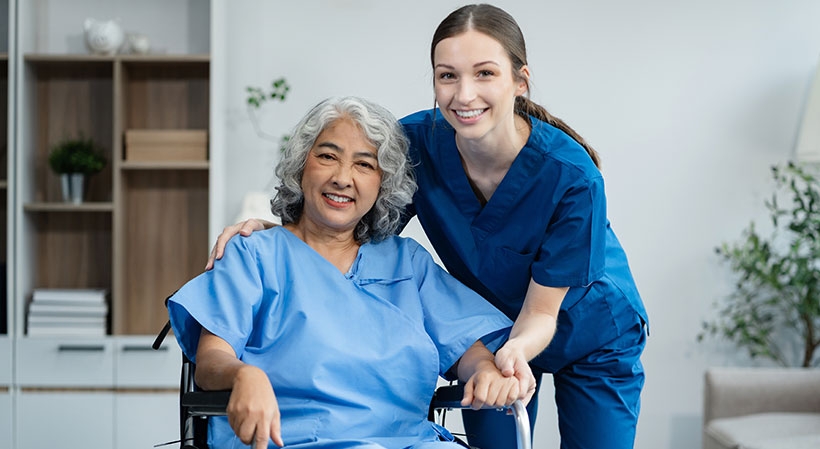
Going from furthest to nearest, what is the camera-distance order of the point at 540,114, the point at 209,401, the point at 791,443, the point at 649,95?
the point at 649,95 < the point at 791,443 < the point at 540,114 < the point at 209,401

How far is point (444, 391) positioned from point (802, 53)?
2.66 m

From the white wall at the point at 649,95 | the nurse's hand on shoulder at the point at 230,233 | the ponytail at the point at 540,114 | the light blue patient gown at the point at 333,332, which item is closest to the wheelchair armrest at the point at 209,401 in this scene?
the light blue patient gown at the point at 333,332

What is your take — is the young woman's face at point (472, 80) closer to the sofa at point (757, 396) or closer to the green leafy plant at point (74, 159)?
the sofa at point (757, 396)

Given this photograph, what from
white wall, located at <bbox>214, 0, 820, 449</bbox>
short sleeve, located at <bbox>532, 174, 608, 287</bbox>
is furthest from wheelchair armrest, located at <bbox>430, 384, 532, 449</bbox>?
white wall, located at <bbox>214, 0, 820, 449</bbox>

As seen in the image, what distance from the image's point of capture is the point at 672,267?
3.51 meters

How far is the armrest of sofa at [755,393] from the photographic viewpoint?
9.55 feet

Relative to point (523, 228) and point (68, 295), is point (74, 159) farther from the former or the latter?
point (523, 228)

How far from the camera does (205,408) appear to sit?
1.35 metres

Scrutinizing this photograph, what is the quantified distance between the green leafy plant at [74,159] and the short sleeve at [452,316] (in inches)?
75.5

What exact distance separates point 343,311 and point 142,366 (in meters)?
1.81

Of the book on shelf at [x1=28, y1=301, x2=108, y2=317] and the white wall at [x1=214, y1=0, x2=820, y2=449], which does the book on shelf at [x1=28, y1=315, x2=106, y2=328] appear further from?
the white wall at [x1=214, y1=0, x2=820, y2=449]

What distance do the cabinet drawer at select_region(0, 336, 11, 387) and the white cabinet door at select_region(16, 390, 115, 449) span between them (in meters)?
0.08

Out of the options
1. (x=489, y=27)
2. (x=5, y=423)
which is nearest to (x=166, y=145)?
(x=5, y=423)

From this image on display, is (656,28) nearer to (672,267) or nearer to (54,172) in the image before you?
(672,267)
